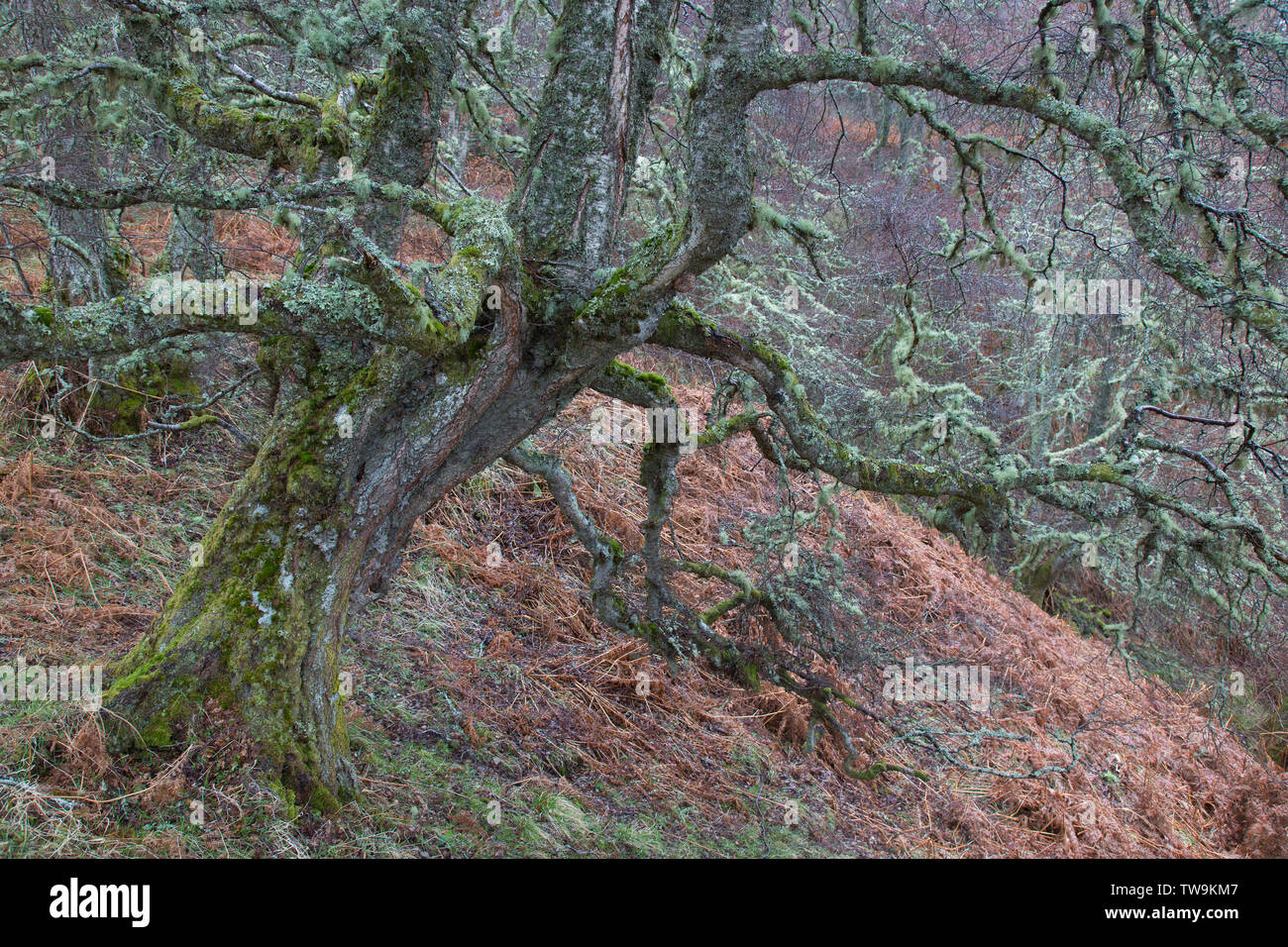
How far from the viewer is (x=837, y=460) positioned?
11.9 ft

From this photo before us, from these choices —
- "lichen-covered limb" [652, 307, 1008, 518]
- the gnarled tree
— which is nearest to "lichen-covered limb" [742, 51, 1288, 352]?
the gnarled tree

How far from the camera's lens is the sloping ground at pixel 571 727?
290cm

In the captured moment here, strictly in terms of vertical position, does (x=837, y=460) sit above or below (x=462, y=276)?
below

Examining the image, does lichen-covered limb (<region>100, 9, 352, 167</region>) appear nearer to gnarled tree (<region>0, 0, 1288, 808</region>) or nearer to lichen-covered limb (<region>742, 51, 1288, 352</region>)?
gnarled tree (<region>0, 0, 1288, 808</region>)

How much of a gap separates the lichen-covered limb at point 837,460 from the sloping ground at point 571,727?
5.75 feet

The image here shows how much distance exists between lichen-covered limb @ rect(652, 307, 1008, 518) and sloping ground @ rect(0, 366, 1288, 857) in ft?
5.75

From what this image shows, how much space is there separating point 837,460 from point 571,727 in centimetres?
207

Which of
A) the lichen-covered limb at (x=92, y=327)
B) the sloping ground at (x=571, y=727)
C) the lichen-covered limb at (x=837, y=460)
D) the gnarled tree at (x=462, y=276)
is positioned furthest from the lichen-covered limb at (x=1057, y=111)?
the sloping ground at (x=571, y=727)

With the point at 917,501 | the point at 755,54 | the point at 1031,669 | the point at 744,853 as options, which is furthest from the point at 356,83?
the point at 917,501

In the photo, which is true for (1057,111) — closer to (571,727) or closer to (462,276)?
(462,276)

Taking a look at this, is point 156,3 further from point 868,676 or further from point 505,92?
point 868,676

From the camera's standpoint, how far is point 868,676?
5852 mm

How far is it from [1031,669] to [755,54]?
624 cm

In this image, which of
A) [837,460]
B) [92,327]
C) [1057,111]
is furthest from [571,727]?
[1057,111]
